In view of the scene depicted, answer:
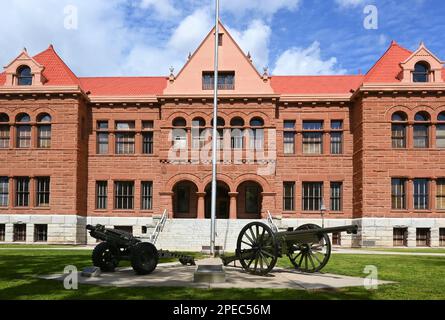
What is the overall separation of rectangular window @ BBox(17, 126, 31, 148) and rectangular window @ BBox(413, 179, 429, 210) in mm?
26108

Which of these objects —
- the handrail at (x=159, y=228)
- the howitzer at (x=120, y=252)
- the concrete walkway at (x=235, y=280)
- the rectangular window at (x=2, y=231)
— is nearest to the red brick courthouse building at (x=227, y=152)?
the rectangular window at (x=2, y=231)

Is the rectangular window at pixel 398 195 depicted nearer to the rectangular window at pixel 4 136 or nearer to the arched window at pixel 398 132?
the arched window at pixel 398 132

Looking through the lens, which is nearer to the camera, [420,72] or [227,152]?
[420,72]

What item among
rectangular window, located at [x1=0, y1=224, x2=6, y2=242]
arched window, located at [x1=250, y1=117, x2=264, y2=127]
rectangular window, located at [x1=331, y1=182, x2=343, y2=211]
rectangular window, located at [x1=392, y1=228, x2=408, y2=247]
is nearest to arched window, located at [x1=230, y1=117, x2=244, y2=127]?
arched window, located at [x1=250, y1=117, x2=264, y2=127]

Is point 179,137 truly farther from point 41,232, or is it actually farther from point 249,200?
point 41,232

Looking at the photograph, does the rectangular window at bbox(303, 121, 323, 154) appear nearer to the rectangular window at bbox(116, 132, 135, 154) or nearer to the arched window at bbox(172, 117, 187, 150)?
the arched window at bbox(172, 117, 187, 150)

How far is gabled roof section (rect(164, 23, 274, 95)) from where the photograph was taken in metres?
32.6

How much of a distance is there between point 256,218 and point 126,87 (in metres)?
14.4

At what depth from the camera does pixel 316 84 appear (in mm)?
36469

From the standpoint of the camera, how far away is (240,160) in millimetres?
31875

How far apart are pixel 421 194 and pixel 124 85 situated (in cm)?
2316

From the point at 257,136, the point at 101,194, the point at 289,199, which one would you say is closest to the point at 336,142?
the point at 289,199

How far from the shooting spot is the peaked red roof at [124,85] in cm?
3606
